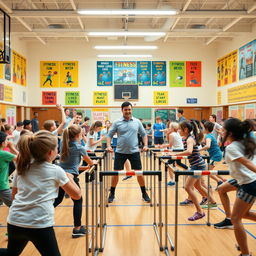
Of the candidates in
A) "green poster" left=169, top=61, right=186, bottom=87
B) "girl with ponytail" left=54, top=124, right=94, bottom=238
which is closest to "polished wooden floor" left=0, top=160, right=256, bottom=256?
"girl with ponytail" left=54, top=124, right=94, bottom=238

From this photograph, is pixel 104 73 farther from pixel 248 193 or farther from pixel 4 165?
pixel 248 193

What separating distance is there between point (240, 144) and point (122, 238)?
1982mm

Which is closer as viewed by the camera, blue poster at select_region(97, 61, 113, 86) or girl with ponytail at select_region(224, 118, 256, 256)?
girl with ponytail at select_region(224, 118, 256, 256)

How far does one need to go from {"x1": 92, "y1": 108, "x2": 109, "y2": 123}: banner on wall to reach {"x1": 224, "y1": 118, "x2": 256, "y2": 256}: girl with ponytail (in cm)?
1363

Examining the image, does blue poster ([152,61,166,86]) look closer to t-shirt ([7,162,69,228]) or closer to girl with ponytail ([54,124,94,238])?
girl with ponytail ([54,124,94,238])

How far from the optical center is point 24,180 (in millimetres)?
1950

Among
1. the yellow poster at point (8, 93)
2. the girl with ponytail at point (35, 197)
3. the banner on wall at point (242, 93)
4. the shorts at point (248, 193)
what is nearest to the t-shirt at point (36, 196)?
the girl with ponytail at point (35, 197)

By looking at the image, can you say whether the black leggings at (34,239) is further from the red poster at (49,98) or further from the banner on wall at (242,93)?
the red poster at (49,98)

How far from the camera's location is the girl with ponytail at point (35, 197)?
1881 millimetres

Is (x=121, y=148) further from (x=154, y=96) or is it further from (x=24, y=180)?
(x=154, y=96)

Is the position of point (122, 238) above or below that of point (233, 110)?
below

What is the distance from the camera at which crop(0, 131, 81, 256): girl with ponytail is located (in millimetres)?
1881

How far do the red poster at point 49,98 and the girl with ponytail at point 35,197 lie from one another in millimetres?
14495

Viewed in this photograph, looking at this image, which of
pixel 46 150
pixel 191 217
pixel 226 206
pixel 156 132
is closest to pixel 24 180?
pixel 46 150
